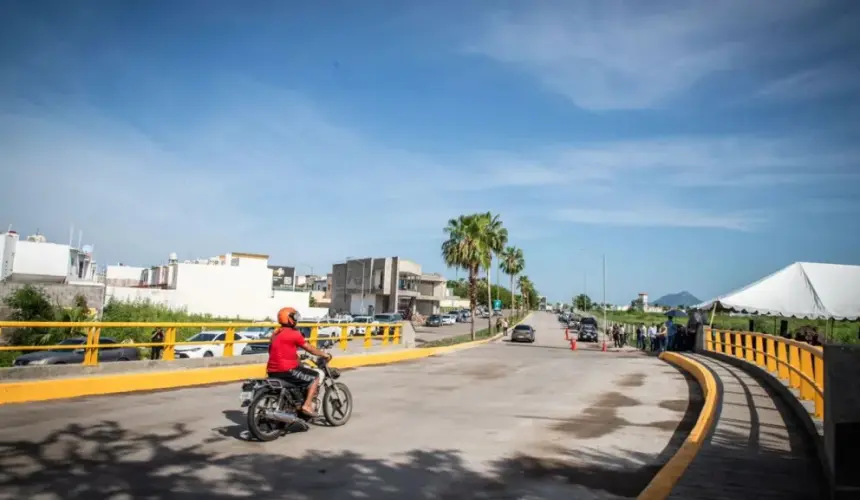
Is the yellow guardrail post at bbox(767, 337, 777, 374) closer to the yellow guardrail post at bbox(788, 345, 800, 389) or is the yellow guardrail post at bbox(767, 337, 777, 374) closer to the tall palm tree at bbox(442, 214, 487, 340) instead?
the yellow guardrail post at bbox(788, 345, 800, 389)

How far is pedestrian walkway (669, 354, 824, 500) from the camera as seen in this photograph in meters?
5.75

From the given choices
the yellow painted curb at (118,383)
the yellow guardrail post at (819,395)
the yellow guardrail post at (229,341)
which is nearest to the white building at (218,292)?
the yellow guardrail post at (229,341)

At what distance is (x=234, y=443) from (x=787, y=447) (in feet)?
21.5

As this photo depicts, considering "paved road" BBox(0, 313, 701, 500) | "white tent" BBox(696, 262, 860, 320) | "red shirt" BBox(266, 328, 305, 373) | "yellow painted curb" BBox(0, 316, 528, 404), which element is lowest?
"paved road" BBox(0, 313, 701, 500)

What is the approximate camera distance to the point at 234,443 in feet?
27.2

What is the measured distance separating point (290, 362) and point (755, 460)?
5.72 metres

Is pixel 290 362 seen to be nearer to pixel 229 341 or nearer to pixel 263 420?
pixel 263 420

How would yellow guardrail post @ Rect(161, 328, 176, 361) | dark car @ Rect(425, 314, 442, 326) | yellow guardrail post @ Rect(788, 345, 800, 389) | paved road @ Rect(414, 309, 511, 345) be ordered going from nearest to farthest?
yellow guardrail post @ Rect(788, 345, 800, 389) < yellow guardrail post @ Rect(161, 328, 176, 361) < paved road @ Rect(414, 309, 511, 345) < dark car @ Rect(425, 314, 442, 326)

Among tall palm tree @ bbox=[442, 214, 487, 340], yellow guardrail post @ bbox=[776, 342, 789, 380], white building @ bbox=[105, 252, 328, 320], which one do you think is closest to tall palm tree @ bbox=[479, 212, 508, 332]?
tall palm tree @ bbox=[442, 214, 487, 340]

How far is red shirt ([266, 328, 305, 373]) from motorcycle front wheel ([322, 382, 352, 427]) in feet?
2.68

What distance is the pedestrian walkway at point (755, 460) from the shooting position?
18.9ft

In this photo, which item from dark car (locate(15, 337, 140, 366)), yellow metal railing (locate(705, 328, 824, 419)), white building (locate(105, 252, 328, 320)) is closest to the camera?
yellow metal railing (locate(705, 328, 824, 419))

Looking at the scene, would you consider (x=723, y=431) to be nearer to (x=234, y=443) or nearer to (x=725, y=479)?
(x=725, y=479)

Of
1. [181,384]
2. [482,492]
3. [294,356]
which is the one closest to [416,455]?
[482,492]
